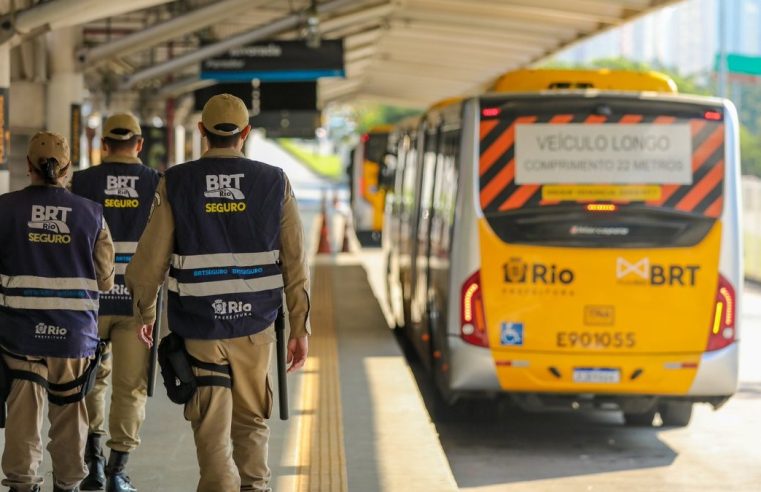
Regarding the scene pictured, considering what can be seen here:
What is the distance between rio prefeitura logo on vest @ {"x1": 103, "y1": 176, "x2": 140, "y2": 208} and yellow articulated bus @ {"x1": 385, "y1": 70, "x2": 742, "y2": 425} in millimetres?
3739

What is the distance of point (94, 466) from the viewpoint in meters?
7.64

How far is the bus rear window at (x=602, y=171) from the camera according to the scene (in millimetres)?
10820

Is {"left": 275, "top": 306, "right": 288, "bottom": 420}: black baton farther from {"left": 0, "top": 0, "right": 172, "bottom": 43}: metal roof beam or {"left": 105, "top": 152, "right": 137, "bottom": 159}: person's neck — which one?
{"left": 0, "top": 0, "right": 172, "bottom": 43}: metal roof beam

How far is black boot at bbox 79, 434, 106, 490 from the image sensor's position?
24.8 ft

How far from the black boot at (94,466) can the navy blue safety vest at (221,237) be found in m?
1.89

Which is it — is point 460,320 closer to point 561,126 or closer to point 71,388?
point 561,126

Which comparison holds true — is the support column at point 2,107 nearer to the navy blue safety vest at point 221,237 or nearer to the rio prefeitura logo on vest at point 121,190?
the rio prefeitura logo on vest at point 121,190

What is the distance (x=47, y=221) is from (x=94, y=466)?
1.64 m

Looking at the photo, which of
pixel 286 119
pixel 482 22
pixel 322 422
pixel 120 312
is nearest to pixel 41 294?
pixel 120 312

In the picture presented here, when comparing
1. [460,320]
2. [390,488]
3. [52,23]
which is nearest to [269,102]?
[52,23]

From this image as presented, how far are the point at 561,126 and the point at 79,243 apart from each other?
5.17m

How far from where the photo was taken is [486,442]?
455 inches

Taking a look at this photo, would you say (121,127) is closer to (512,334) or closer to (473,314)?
(473,314)

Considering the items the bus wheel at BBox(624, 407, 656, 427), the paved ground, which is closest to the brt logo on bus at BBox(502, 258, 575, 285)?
the paved ground
